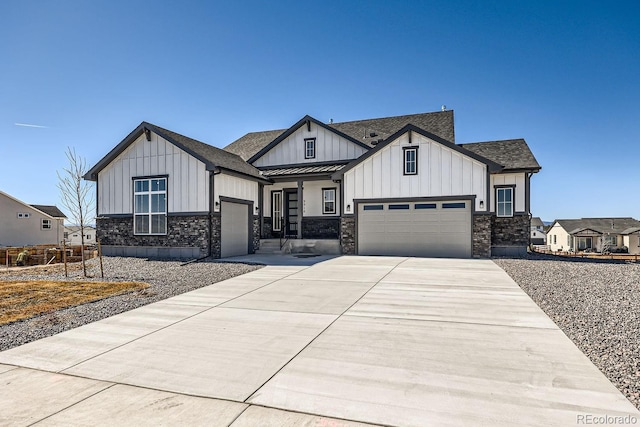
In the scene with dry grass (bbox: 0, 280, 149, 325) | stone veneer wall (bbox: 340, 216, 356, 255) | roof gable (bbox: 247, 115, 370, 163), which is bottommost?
dry grass (bbox: 0, 280, 149, 325)

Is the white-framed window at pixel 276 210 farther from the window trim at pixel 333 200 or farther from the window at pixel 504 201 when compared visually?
the window at pixel 504 201

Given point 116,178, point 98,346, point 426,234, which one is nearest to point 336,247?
point 426,234

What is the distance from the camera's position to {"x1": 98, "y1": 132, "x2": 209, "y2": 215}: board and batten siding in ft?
47.3

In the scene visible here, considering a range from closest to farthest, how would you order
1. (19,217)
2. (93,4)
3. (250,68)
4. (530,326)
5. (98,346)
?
(98,346), (530,326), (93,4), (250,68), (19,217)

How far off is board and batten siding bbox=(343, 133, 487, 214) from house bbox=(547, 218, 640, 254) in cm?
3615

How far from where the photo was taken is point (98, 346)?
4395 millimetres

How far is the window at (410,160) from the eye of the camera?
15.1m

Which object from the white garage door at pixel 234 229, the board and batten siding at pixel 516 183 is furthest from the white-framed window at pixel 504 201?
the white garage door at pixel 234 229

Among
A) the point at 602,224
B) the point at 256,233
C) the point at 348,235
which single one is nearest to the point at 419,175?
the point at 348,235

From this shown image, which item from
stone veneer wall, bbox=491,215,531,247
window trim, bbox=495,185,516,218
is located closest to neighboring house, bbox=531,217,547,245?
stone veneer wall, bbox=491,215,531,247

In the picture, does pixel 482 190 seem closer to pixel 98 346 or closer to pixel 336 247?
pixel 336 247

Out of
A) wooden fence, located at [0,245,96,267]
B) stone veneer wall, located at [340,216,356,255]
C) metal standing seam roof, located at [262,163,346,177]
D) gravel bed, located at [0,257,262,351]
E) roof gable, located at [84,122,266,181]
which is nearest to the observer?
gravel bed, located at [0,257,262,351]

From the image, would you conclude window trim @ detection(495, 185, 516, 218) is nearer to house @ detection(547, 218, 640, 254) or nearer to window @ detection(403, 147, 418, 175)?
window @ detection(403, 147, 418, 175)

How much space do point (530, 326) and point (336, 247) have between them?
11.5 m
